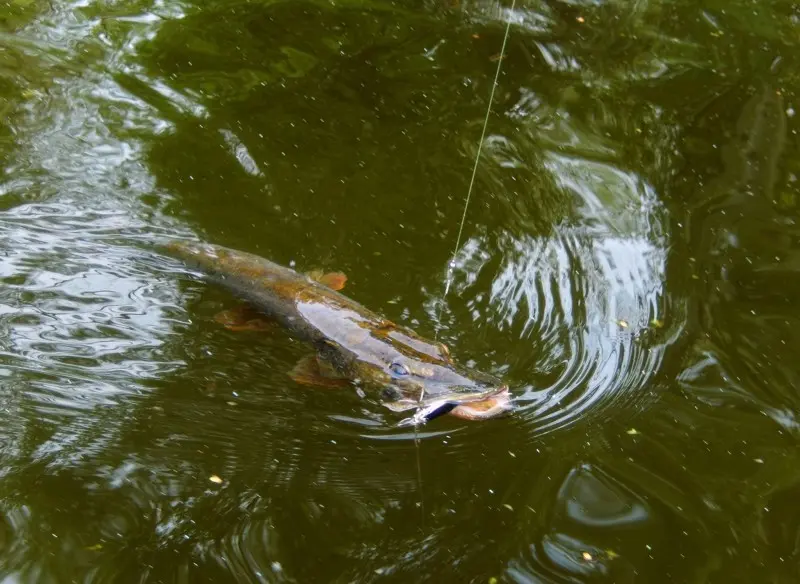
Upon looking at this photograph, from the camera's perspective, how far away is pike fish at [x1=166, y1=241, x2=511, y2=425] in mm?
3424

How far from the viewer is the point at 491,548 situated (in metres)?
3.19

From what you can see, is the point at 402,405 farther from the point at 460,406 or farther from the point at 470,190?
the point at 470,190

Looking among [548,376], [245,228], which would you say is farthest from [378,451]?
[245,228]

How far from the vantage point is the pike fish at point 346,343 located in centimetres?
342

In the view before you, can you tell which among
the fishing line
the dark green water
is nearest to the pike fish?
the dark green water

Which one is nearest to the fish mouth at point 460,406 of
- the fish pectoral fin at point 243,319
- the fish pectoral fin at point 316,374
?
the fish pectoral fin at point 316,374

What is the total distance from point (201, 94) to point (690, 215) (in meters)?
3.43

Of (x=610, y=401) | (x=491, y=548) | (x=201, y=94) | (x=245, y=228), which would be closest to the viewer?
(x=491, y=548)

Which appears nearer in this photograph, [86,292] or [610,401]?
[610,401]

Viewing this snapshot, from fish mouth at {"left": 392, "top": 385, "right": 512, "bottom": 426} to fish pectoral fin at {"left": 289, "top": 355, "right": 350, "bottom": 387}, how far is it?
0.29m

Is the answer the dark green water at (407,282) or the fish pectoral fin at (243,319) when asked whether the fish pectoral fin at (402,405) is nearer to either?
the dark green water at (407,282)

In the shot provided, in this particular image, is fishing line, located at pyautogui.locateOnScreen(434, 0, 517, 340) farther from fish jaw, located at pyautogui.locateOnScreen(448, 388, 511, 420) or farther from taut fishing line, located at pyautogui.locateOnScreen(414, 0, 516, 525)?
fish jaw, located at pyautogui.locateOnScreen(448, 388, 511, 420)

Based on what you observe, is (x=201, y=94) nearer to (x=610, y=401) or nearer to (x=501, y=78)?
(x=501, y=78)

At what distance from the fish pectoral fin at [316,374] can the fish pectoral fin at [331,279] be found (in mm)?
558
